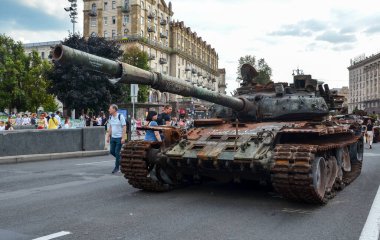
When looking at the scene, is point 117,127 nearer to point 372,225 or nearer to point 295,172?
point 295,172

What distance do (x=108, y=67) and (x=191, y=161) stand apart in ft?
7.71

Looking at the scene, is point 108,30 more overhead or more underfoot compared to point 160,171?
more overhead

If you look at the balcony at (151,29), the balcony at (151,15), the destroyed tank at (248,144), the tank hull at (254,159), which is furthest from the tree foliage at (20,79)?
the tank hull at (254,159)

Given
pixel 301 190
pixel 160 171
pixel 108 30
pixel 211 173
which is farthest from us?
pixel 108 30

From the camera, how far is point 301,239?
5031 millimetres

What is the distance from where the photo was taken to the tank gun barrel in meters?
5.12

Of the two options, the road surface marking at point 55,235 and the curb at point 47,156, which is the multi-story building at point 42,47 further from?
the road surface marking at point 55,235

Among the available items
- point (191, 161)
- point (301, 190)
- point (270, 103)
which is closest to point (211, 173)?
point (191, 161)

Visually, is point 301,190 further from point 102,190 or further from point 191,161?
point 102,190

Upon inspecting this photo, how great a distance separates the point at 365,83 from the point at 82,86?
354 ft

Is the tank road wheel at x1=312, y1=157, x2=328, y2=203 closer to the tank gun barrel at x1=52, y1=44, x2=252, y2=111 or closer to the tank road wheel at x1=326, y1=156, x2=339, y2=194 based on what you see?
the tank road wheel at x1=326, y1=156, x2=339, y2=194

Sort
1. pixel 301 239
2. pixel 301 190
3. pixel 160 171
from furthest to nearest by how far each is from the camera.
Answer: pixel 160 171, pixel 301 190, pixel 301 239

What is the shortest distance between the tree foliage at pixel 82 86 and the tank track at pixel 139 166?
90.3ft

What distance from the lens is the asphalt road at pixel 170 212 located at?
208 inches
